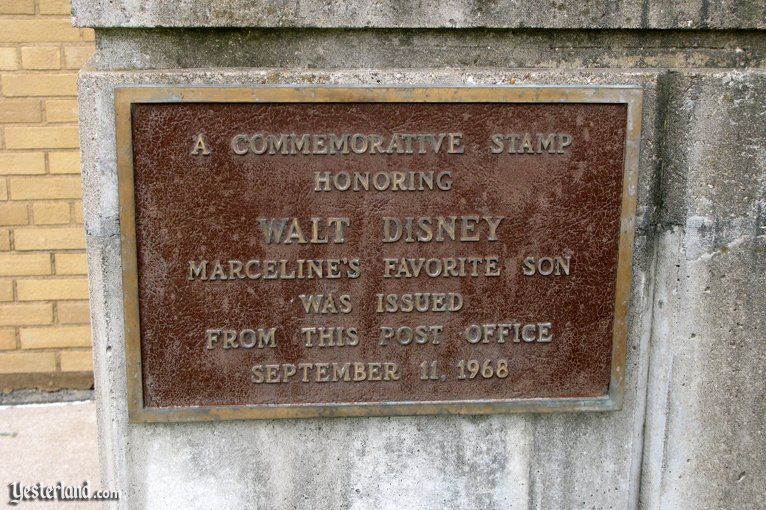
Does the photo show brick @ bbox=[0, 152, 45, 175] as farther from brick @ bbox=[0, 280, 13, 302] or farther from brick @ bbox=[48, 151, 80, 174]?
brick @ bbox=[0, 280, 13, 302]

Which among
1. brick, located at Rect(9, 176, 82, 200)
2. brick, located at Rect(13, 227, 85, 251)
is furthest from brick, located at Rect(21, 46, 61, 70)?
brick, located at Rect(13, 227, 85, 251)

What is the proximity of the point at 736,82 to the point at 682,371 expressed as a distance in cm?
93

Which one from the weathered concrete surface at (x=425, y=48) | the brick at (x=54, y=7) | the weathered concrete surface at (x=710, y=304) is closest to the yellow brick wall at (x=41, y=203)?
the brick at (x=54, y=7)

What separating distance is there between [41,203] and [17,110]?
48 cm

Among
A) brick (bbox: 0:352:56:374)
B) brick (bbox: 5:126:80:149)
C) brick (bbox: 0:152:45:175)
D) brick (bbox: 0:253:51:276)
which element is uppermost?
brick (bbox: 5:126:80:149)

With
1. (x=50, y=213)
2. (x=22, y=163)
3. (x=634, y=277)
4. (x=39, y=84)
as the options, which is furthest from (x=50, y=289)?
(x=634, y=277)

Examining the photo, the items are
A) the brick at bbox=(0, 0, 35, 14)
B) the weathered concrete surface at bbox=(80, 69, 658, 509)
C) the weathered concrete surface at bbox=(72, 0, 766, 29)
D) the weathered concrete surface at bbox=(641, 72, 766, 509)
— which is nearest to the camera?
the weathered concrete surface at bbox=(72, 0, 766, 29)

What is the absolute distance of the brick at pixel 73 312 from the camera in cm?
419

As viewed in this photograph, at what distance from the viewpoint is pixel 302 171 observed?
7.94 feet

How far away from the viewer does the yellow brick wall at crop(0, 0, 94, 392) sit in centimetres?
399

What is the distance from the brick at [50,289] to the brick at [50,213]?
1.05ft

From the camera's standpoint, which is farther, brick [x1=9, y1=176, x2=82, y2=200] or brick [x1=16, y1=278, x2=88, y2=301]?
brick [x1=16, y1=278, x2=88, y2=301]

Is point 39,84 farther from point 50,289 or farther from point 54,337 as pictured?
point 54,337

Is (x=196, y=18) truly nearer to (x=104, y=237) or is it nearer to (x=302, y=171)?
(x=302, y=171)
